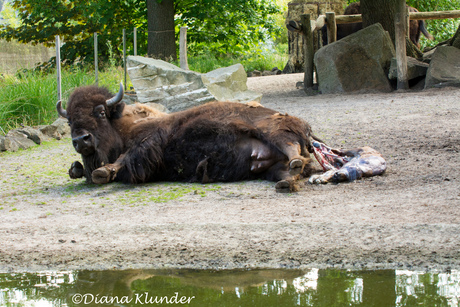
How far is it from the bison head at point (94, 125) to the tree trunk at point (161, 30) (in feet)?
34.1

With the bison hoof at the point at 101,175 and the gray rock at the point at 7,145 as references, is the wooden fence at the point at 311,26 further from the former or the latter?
the bison hoof at the point at 101,175

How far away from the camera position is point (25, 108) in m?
10.4

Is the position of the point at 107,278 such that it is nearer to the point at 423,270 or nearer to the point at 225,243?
the point at 225,243

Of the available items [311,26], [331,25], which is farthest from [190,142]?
[331,25]

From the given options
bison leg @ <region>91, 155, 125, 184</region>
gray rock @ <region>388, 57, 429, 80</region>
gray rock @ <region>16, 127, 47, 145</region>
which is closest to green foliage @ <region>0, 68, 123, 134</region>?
gray rock @ <region>16, 127, 47, 145</region>

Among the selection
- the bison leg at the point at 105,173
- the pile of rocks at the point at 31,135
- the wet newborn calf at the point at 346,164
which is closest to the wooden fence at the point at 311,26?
the pile of rocks at the point at 31,135

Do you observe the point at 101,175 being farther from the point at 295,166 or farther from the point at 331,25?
the point at 331,25

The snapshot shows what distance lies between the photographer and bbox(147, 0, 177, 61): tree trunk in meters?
16.1

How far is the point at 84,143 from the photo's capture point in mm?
5438

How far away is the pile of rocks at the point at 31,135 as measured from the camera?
331 inches

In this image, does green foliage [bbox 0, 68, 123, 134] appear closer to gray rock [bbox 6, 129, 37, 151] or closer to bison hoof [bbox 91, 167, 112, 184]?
gray rock [bbox 6, 129, 37, 151]

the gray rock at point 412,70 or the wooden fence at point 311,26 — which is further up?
the wooden fence at point 311,26

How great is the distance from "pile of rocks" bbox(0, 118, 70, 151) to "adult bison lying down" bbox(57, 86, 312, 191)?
10.3 feet

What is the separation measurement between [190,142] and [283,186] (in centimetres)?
126
